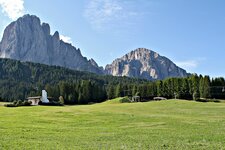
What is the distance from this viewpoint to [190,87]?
16250 centimetres

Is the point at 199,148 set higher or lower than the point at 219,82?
lower

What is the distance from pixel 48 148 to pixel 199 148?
9986mm

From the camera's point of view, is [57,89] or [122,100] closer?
[122,100]

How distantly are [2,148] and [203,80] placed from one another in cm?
14784

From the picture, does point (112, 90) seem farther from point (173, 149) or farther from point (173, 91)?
point (173, 149)

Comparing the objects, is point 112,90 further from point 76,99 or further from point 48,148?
point 48,148

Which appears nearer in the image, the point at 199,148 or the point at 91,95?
the point at 199,148

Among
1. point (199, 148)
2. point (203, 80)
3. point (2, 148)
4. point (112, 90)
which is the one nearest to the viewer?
point (2, 148)

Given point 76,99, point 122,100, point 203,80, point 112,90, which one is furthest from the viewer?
point 112,90

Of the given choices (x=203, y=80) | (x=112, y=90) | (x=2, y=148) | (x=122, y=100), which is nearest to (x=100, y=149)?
(x=2, y=148)

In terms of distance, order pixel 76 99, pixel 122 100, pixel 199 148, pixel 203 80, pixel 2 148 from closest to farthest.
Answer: pixel 2 148
pixel 199 148
pixel 122 100
pixel 203 80
pixel 76 99

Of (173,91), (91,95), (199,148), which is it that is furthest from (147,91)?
(199,148)

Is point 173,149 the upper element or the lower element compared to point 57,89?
lower

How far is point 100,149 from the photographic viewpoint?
21312mm
